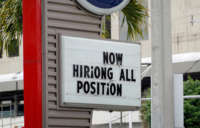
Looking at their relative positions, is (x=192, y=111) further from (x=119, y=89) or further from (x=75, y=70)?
(x=75, y=70)

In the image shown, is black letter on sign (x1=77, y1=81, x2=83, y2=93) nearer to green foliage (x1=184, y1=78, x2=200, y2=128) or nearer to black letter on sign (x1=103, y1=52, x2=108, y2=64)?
black letter on sign (x1=103, y1=52, x2=108, y2=64)

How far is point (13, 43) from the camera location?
15578 millimetres

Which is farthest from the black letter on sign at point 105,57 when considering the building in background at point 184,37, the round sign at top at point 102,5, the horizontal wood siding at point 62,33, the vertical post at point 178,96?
the building in background at point 184,37

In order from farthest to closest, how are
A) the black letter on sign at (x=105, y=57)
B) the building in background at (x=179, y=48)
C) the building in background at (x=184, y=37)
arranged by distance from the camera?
the building in background at (x=184, y=37) < the building in background at (x=179, y=48) < the black letter on sign at (x=105, y=57)

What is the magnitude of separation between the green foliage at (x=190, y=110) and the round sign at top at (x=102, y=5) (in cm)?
1107

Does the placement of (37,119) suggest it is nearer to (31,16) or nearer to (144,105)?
(31,16)

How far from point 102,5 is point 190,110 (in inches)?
454

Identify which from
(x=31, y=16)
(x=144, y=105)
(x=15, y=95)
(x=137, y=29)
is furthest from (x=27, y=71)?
(x=15, y=95)

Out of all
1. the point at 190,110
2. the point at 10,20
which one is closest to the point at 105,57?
the point at 10,20

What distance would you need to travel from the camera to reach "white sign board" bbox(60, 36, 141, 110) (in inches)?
291

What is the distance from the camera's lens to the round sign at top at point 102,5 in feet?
25.2

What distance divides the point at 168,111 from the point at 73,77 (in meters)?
1.85

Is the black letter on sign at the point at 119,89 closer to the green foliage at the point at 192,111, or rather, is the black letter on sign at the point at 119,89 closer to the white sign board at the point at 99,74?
the white sign board at the point at 99,74

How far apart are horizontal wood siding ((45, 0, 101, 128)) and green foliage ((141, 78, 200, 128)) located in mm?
11111
